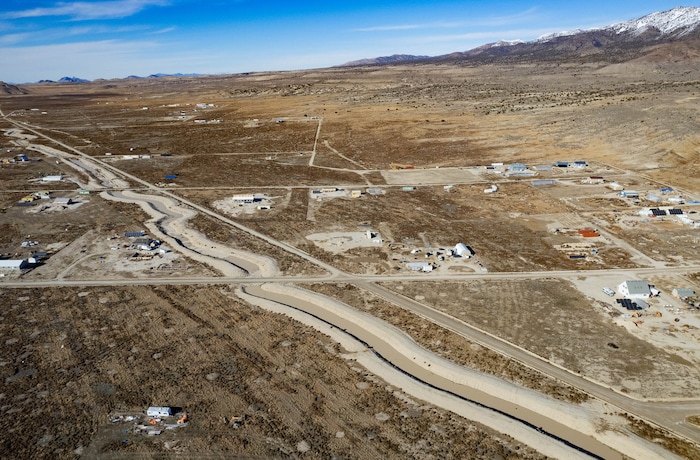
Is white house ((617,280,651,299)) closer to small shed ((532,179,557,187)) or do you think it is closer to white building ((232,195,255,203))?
small shed ((532,179,557,187))

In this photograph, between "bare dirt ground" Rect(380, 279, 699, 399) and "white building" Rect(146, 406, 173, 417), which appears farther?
"bare dirt ground" Rect(380, 279, 699, 399)

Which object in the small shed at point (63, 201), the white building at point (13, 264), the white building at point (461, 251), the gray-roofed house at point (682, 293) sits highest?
the small shed at point (63, 201)

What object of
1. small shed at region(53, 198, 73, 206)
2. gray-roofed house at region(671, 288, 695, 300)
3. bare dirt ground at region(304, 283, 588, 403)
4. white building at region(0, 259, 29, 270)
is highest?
small shed at region(53, 198, 73, 206)

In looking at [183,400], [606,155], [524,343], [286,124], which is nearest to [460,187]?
[606,155]

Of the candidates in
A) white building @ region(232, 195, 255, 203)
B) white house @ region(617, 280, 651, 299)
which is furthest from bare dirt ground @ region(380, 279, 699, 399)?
white building @ region(232, 195, 255, 203)

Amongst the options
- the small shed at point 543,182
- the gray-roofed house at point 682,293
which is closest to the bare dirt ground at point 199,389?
the gray-roofed house at point 682,293

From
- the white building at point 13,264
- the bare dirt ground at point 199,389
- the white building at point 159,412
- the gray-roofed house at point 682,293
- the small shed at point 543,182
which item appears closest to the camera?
the bare dirt ground at point 199,389

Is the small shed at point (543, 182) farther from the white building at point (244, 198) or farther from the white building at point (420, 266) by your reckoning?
the white building at point (244, 198)
